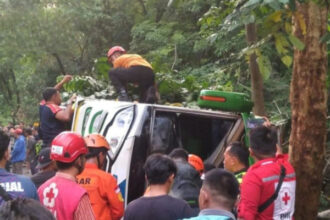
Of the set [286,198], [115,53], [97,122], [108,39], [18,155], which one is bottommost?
[18,155]

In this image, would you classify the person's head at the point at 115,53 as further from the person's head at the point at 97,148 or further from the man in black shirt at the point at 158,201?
the man in black shirt at the point at 158,201

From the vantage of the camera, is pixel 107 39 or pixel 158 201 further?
pixel 107 39

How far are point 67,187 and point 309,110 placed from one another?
2.70 metres

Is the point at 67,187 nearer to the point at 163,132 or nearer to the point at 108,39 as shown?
the point at 163,132

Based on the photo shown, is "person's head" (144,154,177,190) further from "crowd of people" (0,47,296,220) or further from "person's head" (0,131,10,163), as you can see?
"person's head" (0,131,10,163)

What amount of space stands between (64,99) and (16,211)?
6725 millimetres

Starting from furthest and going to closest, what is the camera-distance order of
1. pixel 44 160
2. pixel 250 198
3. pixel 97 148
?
1. pixel 44 160
2. pixel 97 148
3. pixel 250 198

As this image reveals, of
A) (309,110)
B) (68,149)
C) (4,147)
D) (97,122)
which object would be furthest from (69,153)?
(309,110)

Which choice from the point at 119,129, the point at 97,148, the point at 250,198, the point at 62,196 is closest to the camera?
the point at 62,196

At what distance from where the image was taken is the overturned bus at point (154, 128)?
579 centimetres

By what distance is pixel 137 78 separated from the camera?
7324mm

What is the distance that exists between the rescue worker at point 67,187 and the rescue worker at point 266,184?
1238mm

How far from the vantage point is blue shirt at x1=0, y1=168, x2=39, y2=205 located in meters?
3.72

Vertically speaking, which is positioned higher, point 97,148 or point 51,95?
point 51,95
